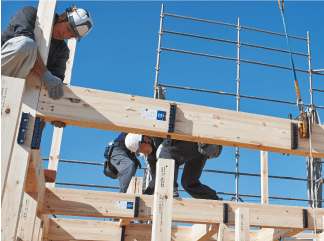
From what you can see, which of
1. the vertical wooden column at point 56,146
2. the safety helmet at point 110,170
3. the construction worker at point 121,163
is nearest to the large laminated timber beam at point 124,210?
the construction worker at point 121,163

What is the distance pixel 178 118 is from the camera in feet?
9.64

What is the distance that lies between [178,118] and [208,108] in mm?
244

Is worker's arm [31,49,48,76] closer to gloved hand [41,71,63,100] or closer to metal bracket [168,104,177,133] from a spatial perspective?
gloved hand [41,71,63,100]

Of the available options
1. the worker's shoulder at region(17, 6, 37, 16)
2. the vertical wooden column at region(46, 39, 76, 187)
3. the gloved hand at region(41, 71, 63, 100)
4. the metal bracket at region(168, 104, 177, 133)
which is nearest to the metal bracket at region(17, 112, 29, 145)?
the gloved hand at region(41, 71, 63, 100)

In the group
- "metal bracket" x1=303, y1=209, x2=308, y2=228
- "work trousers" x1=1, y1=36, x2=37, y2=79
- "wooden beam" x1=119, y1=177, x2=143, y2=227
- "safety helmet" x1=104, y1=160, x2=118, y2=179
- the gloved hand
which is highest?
"work trousers" x1=1, y1=36, x2=37, y2=79

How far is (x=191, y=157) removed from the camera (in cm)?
441

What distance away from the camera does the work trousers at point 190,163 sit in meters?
4.36

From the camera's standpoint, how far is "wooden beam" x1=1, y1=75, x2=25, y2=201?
2.15 metres

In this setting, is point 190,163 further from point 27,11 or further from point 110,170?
point 27,11

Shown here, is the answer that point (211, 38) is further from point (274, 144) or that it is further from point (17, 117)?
point (17, 117)

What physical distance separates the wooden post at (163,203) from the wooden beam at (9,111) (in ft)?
4.22

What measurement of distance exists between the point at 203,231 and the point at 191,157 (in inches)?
31.8

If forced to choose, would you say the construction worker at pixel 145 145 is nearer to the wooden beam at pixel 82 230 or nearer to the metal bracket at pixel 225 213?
the wooden beam at pixel 82 230

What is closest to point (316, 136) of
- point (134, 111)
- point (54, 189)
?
point (134, 111)
